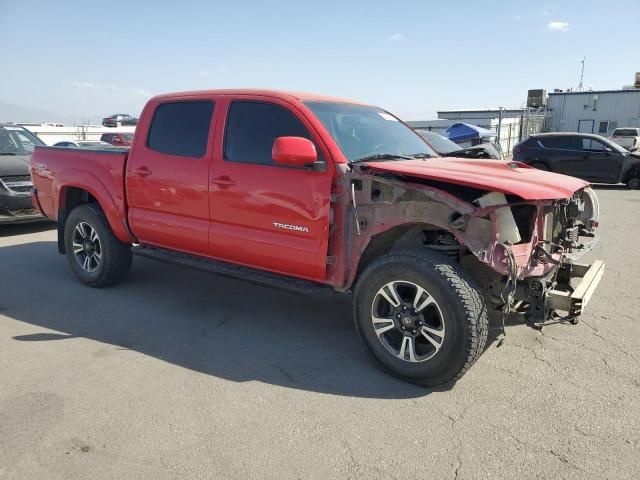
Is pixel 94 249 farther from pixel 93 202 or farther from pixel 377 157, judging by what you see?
pixel 377 157

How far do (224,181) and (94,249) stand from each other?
2177mm

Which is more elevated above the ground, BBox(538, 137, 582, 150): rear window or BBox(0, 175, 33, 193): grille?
BBox(538, 137, 582, 150): rear window

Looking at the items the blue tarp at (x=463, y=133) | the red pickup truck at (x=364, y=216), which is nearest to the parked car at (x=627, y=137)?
the blue tarp at (x=463, y=133)

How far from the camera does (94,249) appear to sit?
5.42m

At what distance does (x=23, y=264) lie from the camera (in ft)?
21.1

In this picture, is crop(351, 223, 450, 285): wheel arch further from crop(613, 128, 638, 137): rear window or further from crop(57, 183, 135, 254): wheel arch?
crop(613, 128, 638, 137): rear window

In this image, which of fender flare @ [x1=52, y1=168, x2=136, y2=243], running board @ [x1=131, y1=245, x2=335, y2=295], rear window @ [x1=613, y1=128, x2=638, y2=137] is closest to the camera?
running board @ [x1=131, y1=245, x2=335, y2=295]

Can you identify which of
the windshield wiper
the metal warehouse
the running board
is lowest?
the running board

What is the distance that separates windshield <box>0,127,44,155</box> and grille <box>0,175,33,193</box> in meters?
1.04

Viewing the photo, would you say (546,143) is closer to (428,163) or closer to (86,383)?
(428,163)

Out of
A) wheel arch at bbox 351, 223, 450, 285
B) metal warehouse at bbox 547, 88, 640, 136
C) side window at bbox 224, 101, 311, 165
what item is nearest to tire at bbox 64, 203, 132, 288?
side window at bbox 224, 101, 311, 165

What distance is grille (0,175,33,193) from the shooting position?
8.09 meters

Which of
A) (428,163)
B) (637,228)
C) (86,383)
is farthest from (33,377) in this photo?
(637,228)

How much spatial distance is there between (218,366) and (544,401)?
2237 mm
